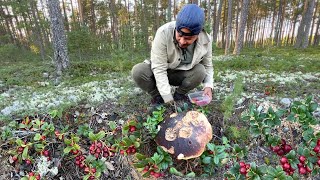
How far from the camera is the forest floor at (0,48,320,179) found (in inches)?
92.9

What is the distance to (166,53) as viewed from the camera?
2240 millimetres

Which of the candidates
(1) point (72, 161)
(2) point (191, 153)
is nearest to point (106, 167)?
(1) point (72, 161)

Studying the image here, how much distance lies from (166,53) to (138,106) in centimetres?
103

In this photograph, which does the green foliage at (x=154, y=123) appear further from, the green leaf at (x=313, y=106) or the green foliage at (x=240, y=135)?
the green leaf at (x=313, y=106)

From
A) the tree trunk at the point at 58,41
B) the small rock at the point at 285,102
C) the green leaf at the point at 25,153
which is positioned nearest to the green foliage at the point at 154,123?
the green leaf at the point at 25,153

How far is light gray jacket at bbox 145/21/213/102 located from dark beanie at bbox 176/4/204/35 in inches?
11.8

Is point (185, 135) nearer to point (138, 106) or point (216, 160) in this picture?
point (216, 160)

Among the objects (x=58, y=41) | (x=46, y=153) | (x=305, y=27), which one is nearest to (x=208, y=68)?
(x=46, y=153)

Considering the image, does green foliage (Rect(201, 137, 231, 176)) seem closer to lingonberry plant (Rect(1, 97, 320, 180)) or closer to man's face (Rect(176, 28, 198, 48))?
lingonberry plant (Rect(1, 97, 320, 180))

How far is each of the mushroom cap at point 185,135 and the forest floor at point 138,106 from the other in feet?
1.05

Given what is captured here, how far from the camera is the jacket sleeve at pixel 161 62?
2168 mm

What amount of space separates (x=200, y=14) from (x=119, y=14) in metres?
17.9

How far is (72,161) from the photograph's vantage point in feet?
7.84

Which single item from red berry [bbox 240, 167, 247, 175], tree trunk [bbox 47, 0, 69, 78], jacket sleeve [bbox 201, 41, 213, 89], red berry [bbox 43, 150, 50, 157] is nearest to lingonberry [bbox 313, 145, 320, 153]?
red berry [bbox 240, 167, 247, 175]
